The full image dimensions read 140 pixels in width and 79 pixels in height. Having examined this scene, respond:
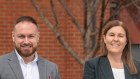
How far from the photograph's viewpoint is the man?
373cm

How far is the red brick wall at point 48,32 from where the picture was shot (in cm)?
820

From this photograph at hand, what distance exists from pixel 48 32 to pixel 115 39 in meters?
4.28

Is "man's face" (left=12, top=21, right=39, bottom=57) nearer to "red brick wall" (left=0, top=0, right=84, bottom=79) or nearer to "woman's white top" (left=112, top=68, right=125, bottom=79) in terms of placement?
"woman's white top" (left=112, top=68, right=125, bottom=79)

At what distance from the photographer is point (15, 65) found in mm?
3836

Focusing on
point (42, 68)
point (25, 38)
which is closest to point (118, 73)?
point (42, 68)

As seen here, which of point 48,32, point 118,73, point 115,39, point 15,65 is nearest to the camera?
point 15,65

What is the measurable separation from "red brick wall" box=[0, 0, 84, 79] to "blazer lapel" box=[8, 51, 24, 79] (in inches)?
169

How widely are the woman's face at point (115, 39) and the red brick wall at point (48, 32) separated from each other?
399cm

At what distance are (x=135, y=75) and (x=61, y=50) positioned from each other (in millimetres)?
4229

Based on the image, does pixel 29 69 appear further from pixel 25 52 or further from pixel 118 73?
pixel 118 73

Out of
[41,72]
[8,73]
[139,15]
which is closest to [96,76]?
[41,72]

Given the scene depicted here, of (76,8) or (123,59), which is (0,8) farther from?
(123,59)

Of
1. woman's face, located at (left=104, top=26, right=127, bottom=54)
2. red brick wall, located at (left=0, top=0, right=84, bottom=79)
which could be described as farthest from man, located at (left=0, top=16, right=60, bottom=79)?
red brick wall, located at (left=0, top=0, right=84, bottom=79)

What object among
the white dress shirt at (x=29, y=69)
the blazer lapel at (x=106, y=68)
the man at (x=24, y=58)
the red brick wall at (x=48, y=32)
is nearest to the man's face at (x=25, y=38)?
the man at (x=24, y=58)
